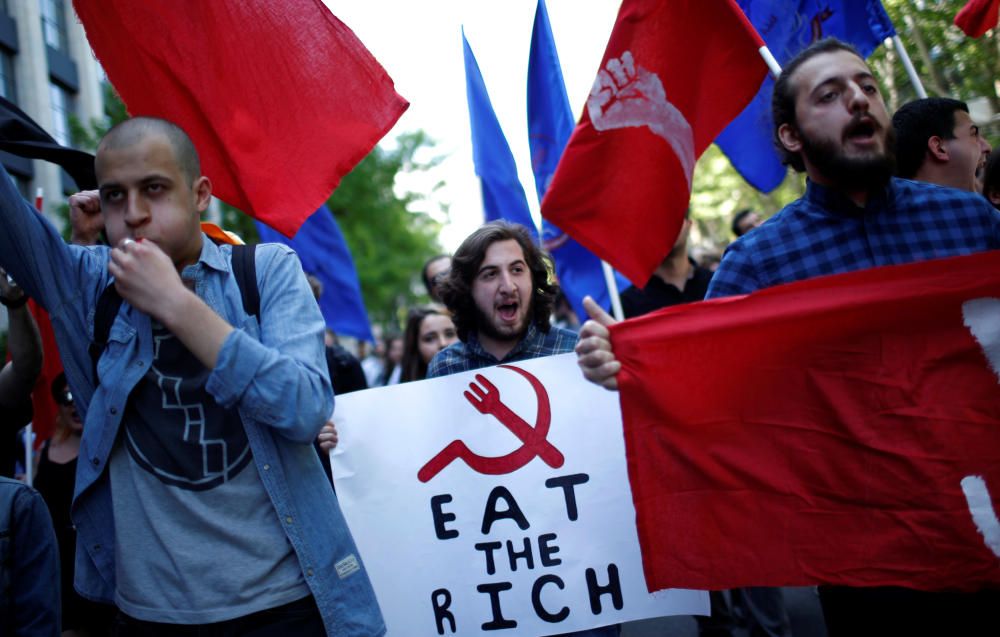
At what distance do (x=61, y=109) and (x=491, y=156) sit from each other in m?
22.0

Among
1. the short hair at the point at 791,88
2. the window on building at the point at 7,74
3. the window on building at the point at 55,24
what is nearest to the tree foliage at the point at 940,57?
the short hair at the point at 791,88

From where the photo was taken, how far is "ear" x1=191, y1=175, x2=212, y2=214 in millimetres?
2266

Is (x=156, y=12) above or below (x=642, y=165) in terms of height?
above

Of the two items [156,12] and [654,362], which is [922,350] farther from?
[156,12]

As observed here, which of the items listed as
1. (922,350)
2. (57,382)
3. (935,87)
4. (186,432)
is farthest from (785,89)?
(935,87)

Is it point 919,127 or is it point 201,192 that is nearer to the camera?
point 201,192

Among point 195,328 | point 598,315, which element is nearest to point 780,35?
point 598,315

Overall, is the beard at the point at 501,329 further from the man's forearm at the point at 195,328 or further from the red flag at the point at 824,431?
the man's forearm at the point at 195,328

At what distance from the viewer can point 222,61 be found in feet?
11.3

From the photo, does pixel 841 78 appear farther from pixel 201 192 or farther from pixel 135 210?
pixel 135 210

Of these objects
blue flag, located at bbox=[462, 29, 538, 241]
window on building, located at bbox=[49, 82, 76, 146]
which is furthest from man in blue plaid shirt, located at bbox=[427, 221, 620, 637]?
window on building, located at bbox=[49, 82, 76, 146]

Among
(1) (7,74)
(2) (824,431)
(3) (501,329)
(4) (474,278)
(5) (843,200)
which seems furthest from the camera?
(1) (7,74)

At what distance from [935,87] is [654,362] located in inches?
325

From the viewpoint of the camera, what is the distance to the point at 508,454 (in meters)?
3.64
